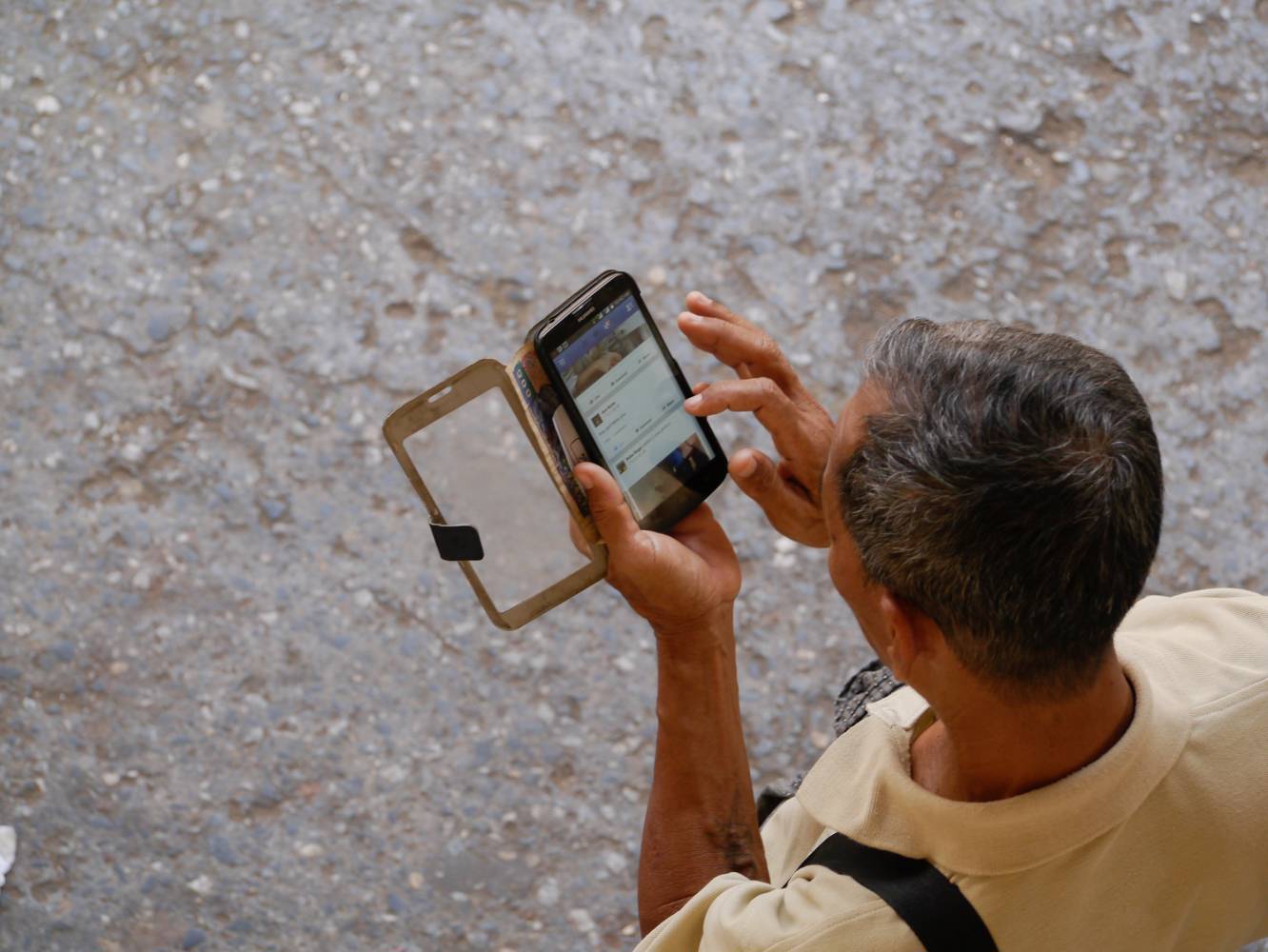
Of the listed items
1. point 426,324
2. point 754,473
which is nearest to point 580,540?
point 754,473

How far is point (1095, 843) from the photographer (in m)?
1.08

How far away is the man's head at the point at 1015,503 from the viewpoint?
100 cm

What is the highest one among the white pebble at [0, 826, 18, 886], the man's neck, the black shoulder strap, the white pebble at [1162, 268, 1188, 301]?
the man's neck

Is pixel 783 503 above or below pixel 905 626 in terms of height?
below

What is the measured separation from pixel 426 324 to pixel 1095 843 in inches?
65.8

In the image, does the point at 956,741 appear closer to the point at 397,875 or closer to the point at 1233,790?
the point at 1233,790

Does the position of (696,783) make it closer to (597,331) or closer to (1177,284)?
(597,331)

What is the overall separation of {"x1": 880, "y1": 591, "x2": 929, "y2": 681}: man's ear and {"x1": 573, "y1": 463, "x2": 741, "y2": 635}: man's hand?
432 millimetres

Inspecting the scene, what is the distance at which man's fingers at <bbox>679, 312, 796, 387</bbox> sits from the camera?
5.40 feet

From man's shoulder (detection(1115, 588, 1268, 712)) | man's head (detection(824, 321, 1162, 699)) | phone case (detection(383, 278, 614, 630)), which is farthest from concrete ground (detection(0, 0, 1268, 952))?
man's head (detection(824, 321, 1162, 699))

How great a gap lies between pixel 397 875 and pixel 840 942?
3.99 feet

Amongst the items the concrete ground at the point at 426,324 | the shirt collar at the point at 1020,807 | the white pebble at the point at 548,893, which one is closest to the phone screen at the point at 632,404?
the shirt collar at the point at 1020,807

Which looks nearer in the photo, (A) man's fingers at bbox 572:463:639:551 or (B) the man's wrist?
(A) man's fingers at bbox 572:463:639:551

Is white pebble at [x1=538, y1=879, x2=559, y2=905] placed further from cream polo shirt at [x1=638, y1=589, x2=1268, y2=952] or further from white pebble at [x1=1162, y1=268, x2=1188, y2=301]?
white pebble at [x1=1162, y1=268, x2=1188, y2=301]
